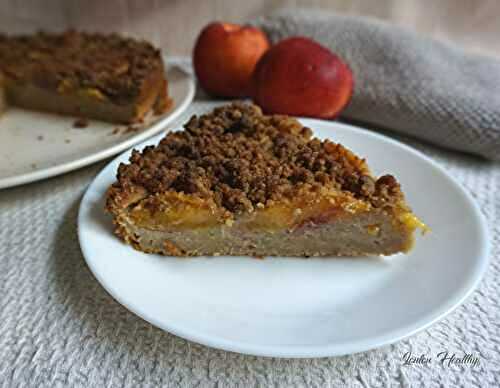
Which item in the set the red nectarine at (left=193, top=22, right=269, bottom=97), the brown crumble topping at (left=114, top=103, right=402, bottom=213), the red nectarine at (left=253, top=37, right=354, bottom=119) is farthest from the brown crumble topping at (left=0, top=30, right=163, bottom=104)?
the brown crumble topping at (left=114, top=103, right=402, bottom=213)

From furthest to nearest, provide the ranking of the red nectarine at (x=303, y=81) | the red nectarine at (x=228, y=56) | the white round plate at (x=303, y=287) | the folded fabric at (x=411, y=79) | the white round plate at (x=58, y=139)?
the red nectarine at (x=228, y=56) < the red nectarine at (x=303, y=81) < the folded fabric at (x=411, y=79) < the white round plate at (x=58, y=139) < the white round plate at (x=303, y=287)

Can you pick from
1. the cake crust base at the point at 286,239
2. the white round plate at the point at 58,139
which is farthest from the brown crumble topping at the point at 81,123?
the cake crust base at the point at 286,239

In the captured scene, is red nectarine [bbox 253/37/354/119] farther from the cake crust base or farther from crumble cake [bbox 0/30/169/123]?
the cake crust base

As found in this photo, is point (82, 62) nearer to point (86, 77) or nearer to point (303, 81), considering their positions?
point (86, 77)

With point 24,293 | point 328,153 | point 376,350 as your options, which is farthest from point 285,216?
point 24,293

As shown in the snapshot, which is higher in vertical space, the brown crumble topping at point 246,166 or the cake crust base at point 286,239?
the brown crumble topping at point 246,166

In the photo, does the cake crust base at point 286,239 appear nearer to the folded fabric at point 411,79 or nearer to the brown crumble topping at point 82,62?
the folded fabric at point 411,79

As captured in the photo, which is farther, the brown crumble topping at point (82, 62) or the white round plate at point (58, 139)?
the brown crumble topping at point (82, 62)

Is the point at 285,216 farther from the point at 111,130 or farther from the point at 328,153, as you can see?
the point at 111,130
